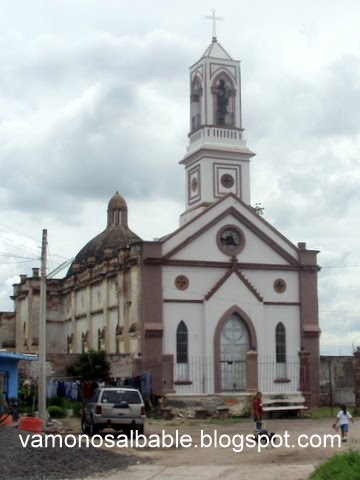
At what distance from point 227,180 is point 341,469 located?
106ft

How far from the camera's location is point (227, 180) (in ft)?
153

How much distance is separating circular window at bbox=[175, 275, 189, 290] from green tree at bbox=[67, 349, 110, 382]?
16.6ft

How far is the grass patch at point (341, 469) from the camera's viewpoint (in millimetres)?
14466

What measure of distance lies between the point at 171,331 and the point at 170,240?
14.5 ft

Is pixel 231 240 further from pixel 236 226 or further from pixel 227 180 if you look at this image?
pixel 227 180

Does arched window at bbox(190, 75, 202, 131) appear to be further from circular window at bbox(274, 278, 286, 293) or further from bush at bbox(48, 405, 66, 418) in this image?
bush at bbox(48, 405, 66, 418)

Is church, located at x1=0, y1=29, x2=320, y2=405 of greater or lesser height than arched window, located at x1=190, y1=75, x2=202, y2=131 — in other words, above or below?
below

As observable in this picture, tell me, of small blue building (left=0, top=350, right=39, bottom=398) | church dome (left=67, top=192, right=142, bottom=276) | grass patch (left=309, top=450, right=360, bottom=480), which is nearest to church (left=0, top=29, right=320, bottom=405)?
church dome (left=67, top=192, right=142, bottom=276)

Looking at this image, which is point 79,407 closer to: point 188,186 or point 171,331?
point 171,331

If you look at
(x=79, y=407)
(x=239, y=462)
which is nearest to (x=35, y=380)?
(x=79, y=407)

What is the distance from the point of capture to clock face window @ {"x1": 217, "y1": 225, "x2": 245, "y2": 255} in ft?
142

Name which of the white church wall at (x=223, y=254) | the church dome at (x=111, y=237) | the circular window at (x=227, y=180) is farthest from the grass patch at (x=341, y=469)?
the church dome at (x=111, y=237)

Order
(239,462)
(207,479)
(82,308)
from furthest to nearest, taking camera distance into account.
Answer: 1. (82,308)
2. (239,462)
3. (207,479)

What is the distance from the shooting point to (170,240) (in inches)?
1650
